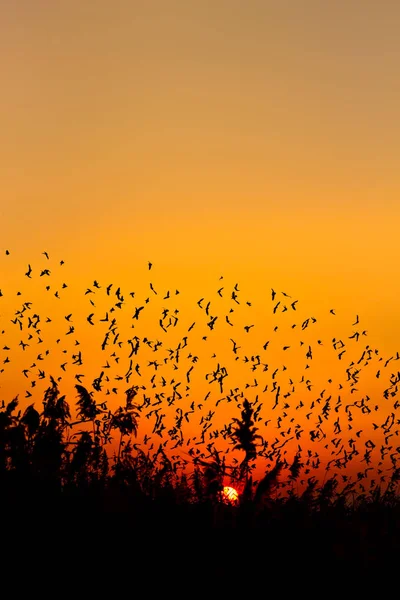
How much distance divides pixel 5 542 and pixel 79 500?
190 centimetres

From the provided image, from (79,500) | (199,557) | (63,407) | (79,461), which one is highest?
(63,407)

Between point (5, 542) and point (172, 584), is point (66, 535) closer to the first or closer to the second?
point (5, 542)

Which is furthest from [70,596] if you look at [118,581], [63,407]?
[63,407]

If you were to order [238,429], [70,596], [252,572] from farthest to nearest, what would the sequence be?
[238,429] < [252,572] < [70,596]

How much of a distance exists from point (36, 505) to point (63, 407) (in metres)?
15.4

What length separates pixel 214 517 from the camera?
595 inches

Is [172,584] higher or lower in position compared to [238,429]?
lower

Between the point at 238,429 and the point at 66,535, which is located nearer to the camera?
the point at 66,535

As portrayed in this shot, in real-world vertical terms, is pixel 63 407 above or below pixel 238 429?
above

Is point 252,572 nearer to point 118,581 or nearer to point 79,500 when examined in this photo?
point 118,581

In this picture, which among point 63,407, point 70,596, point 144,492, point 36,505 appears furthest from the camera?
point 63,407

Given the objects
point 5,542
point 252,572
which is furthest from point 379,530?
point 5,542

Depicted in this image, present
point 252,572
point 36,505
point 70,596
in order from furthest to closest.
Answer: point 36,505 < point 252,572 < point 70,596

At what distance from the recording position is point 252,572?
14.4 meters
